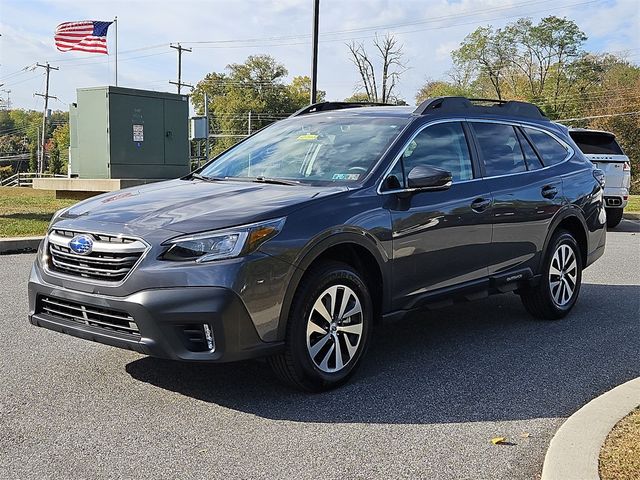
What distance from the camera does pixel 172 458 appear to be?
3.42 metres

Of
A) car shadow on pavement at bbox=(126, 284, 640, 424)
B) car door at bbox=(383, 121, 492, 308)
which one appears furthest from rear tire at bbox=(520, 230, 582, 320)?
car door at bbox=(383, 121, 492, 308)

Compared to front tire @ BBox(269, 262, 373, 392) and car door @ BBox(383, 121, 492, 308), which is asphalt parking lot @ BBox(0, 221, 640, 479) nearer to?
front tire @ BBox(269, 262, 373, 392)

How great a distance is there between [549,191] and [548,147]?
1.76ft

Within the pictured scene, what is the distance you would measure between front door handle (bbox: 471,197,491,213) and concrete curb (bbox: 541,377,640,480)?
5.39 ft

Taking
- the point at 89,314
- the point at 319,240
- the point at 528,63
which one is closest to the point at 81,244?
the point at 89,314

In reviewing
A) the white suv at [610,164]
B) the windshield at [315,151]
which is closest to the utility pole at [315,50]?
the white suv at [610,164]

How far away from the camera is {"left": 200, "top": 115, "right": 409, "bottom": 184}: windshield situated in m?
4.93

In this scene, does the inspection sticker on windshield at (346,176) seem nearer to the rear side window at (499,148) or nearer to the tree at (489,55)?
the rear side window at (499,148)

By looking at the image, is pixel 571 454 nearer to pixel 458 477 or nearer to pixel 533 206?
pixel 458 477

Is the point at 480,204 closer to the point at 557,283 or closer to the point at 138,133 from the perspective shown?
the point at 557,283

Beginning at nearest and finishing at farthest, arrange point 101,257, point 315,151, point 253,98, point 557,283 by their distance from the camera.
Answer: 1. point 101,257
2. point 315,151
3. point 557,283
4. point 253,98

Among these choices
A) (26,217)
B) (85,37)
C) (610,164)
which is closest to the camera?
(26,217)

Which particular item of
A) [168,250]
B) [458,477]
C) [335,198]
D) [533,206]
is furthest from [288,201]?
[533,206]

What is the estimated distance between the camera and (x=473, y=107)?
5.84 meters
